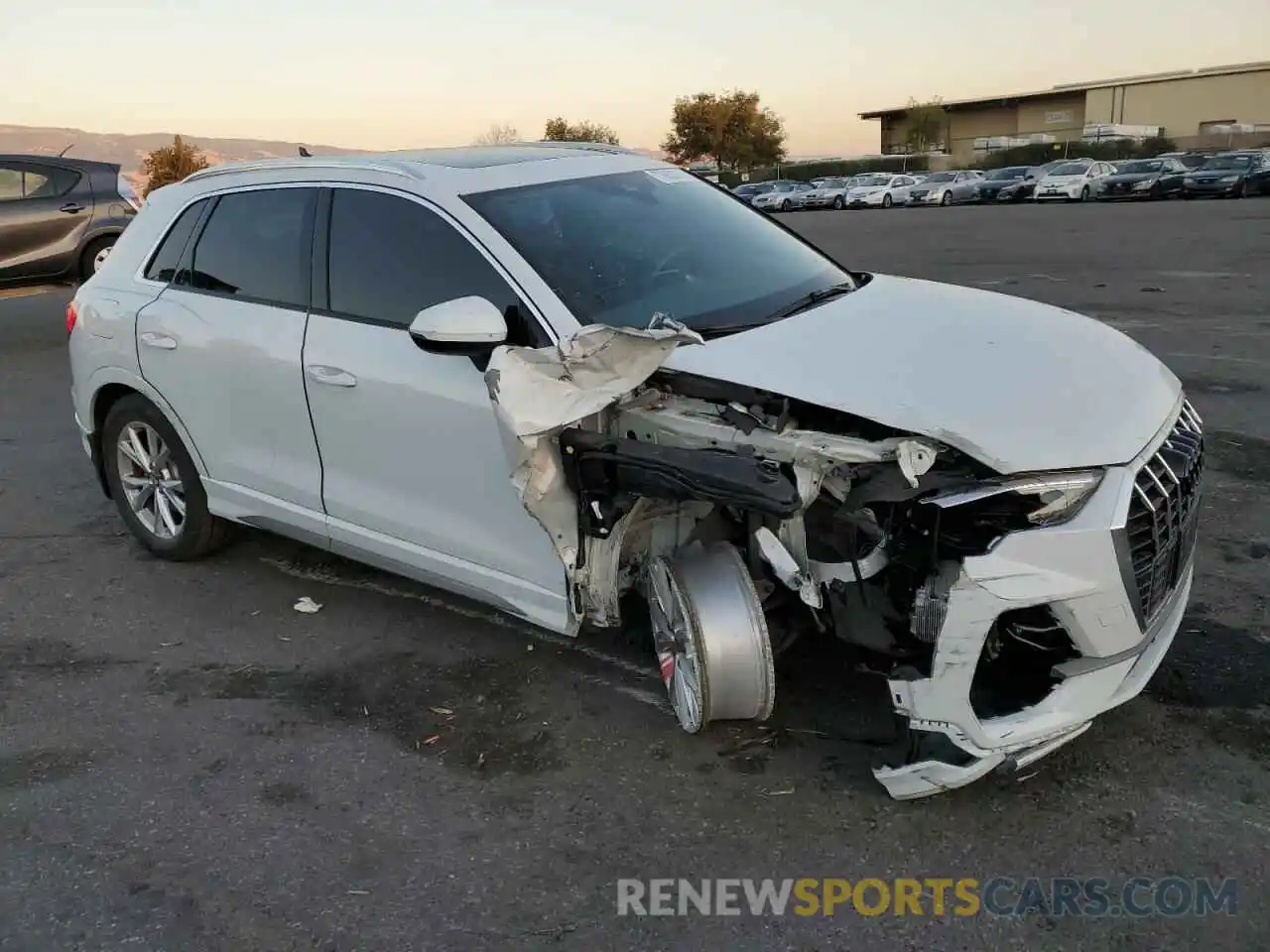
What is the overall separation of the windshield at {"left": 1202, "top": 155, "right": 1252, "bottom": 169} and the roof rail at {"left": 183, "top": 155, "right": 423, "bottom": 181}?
35967mm

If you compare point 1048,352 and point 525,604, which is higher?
point 1048,352

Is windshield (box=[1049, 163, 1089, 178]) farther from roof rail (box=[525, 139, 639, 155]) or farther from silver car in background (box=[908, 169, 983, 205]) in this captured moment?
roof rail (box=[525, 139, 639, 155])

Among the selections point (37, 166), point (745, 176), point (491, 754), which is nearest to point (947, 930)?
point (491, 754)

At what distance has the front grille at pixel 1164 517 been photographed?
2857 mm

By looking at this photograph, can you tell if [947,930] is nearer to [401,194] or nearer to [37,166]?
[401,194]

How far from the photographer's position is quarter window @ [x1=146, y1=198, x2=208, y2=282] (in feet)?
16.1

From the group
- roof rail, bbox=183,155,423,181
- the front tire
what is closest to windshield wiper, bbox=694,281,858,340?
roof rail, bbox=183,155,423,181

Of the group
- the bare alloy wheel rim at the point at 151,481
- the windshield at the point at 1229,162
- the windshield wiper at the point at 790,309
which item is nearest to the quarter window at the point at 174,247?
the bare alloy wheel rim at the point at 151,481

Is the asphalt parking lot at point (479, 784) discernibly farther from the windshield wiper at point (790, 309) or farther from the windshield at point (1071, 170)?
the windshield at point (1071, 170)

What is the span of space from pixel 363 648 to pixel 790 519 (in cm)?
207

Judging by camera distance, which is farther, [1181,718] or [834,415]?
[1181,718]

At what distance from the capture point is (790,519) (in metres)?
3.16

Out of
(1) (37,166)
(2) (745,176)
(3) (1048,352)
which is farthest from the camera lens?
(2) (745,176)

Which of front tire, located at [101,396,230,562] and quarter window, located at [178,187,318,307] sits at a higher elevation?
quarter window, located at [178,187,318,307]
